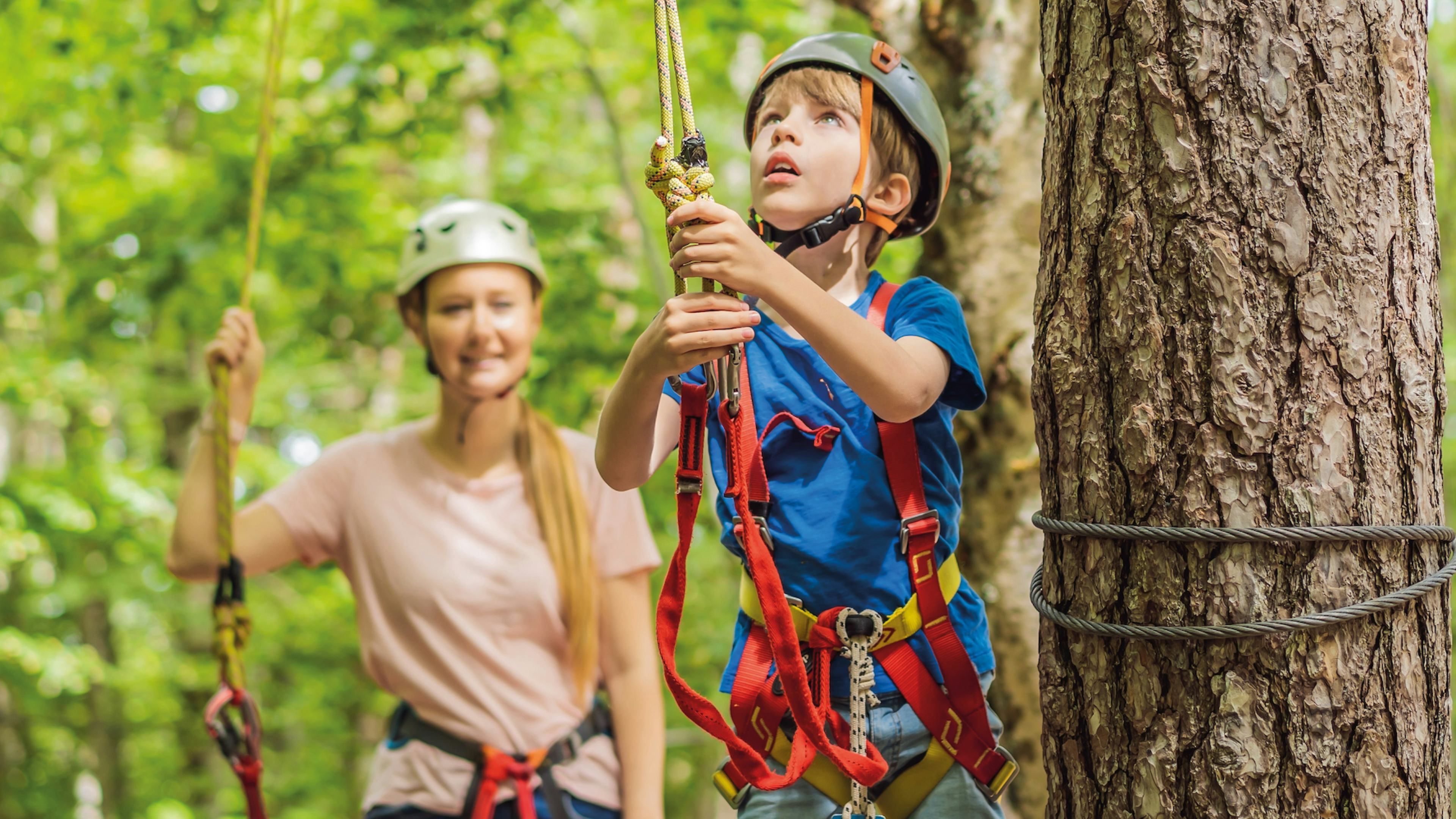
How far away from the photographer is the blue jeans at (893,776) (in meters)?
1.88

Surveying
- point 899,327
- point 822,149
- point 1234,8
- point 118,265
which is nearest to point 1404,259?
point 1234,8

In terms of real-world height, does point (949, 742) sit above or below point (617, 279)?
below

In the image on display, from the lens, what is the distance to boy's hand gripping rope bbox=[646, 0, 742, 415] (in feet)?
5.06

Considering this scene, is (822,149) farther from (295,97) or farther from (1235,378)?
(295,97)

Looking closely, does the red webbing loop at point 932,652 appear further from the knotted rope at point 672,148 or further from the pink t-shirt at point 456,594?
the pink t-shirt at point 456,594

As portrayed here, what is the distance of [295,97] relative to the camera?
17.1 feet

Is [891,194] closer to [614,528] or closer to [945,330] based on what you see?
[945,330]

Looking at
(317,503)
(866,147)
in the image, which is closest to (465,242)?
(317,503)

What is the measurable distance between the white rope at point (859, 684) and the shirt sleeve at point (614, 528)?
123 centimetres

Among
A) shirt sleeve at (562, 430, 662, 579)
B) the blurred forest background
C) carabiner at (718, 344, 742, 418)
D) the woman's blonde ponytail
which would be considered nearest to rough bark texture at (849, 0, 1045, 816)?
the blurred forest background

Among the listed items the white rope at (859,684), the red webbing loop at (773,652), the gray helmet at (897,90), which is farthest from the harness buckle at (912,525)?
the gray helmet at (897,90)

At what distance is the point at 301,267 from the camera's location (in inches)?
216

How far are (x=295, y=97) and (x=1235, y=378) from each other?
483cm

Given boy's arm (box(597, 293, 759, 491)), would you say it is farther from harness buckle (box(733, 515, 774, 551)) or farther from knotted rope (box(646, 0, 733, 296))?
harness buckle (box(733, 515, 774, 551))
